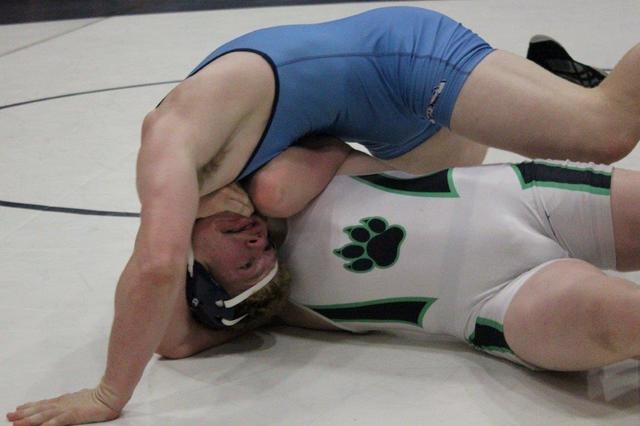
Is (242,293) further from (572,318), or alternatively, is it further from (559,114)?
(559,114)

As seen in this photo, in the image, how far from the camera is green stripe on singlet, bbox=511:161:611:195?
183cm

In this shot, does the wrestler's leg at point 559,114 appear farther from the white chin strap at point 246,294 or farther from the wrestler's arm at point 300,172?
the white chin strap at point 246,294

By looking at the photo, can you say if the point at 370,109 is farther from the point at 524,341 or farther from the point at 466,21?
the point at 466,21

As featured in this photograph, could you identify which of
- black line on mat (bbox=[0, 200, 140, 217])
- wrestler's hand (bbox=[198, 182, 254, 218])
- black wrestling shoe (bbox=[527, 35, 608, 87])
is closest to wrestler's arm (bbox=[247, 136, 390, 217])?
wrestler's hand (bbox=[198, 182, 254, 218])

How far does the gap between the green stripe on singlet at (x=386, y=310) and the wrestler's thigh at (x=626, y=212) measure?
0.38 meters

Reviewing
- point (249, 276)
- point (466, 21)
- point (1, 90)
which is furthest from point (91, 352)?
point (466, 21)

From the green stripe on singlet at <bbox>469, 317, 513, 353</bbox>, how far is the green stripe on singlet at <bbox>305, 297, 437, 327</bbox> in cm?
10

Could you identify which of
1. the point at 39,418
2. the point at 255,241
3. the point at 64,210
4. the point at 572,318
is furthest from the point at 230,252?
the point at 64,210

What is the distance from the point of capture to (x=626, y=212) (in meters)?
1.81

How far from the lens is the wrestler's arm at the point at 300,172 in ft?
6.27

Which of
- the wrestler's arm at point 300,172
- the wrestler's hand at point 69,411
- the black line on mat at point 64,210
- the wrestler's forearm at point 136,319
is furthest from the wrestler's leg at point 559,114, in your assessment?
the black line on mat at point 64,210

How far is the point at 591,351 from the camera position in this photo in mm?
1642

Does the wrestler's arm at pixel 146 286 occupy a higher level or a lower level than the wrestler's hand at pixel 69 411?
higher

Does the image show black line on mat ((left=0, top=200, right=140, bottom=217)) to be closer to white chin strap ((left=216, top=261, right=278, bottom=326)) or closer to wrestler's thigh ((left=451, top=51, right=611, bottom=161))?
white chin strap ((left=216, top=261, right=278, bottom=326))
